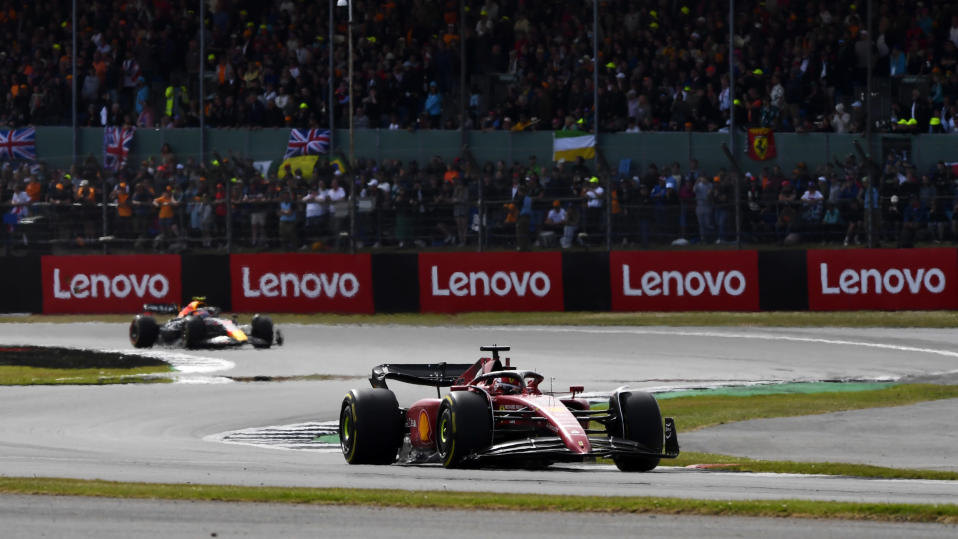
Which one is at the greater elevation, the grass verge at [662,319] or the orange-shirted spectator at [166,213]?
the orange-shirted spectator at [166,213]

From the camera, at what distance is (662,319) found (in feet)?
87.0

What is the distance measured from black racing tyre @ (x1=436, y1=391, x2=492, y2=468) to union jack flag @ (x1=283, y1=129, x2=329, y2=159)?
21996mm

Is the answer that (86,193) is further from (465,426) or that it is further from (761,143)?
(465,426)

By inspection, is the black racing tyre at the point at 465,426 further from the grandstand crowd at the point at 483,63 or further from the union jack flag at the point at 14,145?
the union jack flag at the point at 14,145

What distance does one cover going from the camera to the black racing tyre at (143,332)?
75.5 feet

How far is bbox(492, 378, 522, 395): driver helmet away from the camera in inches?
437

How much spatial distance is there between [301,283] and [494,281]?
147 inches

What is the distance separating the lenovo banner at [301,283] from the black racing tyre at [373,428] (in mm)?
16560

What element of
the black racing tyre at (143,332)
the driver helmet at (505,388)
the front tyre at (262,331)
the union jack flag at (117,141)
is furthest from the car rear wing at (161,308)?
the driver helmet at (505,388)

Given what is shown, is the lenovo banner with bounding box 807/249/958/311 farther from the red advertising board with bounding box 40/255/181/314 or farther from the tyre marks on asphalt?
the tyre marks on asphalt

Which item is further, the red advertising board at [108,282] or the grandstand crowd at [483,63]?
the grandstand crowd at [483,63]

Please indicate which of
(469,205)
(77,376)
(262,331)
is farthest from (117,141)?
(77,376)

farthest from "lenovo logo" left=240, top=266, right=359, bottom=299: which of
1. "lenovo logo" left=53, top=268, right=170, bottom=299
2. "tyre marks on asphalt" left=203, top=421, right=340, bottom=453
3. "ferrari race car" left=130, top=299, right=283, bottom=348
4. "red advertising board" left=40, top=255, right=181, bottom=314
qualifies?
"tyre marks on asphalt" left=203, top=421, right=340, bottom=453

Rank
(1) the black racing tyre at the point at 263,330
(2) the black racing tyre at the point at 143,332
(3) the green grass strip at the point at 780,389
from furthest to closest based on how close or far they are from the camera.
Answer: (2) the black racing tyre at the point at 143,332, (1) the black racing tyre at the point at 263,330, (3) the green grass strip at the point at 780,389
